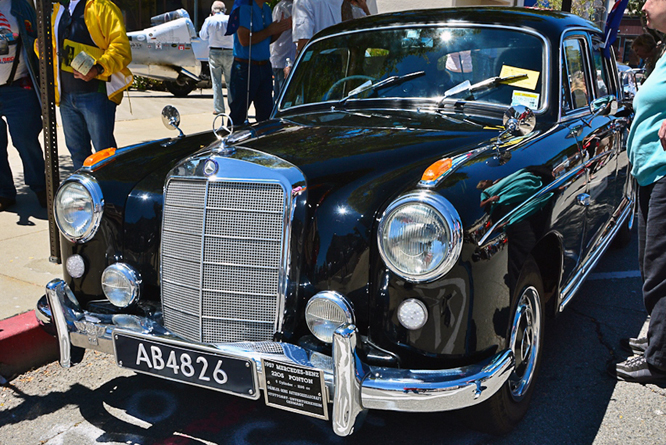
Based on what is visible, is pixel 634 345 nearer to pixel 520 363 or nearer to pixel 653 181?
pixel 653 181

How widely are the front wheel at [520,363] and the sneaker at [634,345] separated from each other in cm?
97

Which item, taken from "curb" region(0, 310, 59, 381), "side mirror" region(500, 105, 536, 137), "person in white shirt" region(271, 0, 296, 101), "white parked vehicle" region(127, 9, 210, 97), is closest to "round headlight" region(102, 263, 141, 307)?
"curb" region(0, 310, 59, 381)

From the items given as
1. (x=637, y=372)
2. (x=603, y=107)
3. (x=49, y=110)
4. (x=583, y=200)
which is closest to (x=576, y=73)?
(x=603, y=107)

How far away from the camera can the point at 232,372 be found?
228 cm

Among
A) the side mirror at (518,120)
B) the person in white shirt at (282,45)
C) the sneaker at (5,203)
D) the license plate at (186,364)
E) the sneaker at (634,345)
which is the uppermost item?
the person in white shirt at (282,45)

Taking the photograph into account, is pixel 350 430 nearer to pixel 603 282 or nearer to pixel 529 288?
pixel 529 288

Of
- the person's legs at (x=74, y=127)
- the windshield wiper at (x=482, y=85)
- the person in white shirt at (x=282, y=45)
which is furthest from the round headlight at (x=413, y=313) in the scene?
the person in white shirt at (x=282, y=45)

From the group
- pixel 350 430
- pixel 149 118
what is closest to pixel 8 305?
pixel 350 430

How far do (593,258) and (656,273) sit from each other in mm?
784

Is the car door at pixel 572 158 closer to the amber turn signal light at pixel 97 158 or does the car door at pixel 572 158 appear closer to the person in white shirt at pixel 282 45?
the amber turn signal light at pixel 97 158

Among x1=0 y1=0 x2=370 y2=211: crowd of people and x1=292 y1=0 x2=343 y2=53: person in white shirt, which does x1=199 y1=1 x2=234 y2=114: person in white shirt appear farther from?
x1=292 y1=0 x2=343 y2=53: person in white shirt

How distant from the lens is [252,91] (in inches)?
232

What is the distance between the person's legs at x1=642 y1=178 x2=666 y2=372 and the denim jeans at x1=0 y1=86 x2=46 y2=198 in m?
4.77

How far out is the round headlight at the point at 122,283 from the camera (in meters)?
2.69
